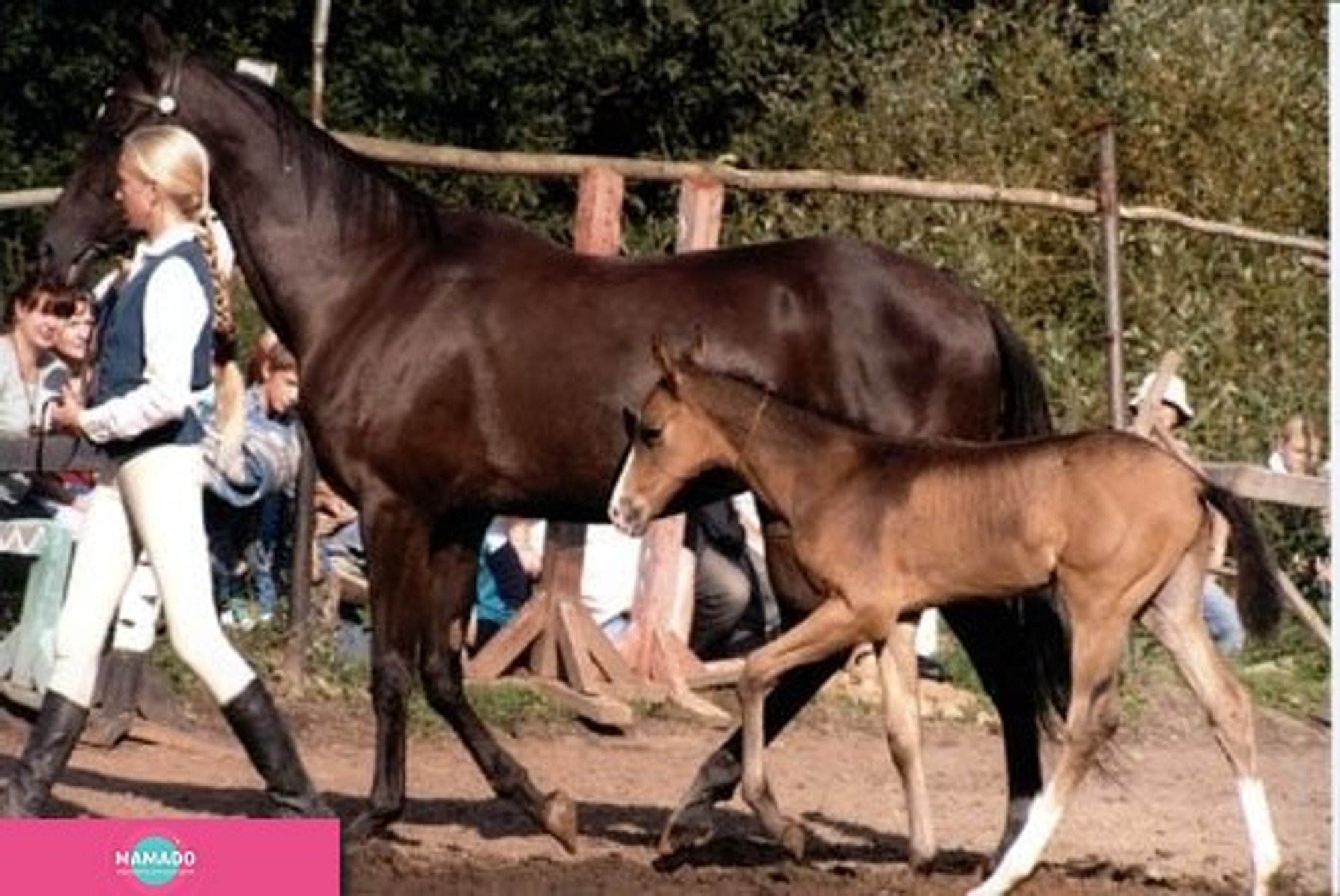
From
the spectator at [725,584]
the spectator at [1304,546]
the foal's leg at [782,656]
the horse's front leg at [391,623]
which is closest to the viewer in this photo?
the foal's leg at [782,656]

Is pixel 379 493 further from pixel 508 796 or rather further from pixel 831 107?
pixel 831 107

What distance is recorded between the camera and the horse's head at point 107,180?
11.1 meters

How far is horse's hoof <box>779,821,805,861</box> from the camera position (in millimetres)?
10258

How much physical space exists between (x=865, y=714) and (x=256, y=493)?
98.7 inches

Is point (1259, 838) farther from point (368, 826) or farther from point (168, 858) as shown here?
point (168, 858)

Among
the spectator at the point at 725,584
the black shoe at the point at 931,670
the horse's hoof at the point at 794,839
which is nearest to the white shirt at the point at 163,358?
the horse's hoof at the point at 794,839

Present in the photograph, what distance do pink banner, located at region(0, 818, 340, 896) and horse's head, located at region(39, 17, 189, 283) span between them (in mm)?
3489

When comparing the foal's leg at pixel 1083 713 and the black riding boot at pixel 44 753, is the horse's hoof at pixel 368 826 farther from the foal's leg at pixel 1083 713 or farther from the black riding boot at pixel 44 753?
the foal's leg at pixel 1083 713

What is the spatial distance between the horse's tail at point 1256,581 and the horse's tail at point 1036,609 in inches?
27.7

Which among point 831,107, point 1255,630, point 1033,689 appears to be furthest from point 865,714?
point 831,107

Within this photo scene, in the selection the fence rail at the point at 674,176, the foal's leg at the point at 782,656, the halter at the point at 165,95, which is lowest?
the foal's leg at the point at 782,656

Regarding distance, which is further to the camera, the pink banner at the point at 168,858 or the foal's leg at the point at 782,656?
the foal's leg at the point at 782,656

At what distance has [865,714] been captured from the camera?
1411 centimetres

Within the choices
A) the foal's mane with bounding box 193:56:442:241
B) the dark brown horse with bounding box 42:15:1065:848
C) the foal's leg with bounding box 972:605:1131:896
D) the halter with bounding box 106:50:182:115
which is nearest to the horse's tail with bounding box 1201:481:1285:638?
the foal's leg with bounding box 972:605:1131:896
